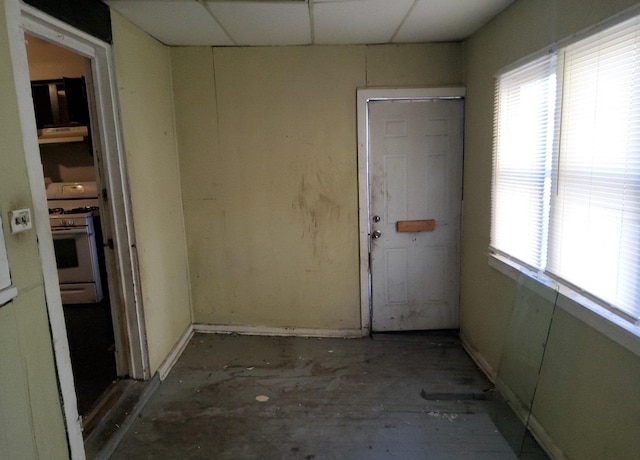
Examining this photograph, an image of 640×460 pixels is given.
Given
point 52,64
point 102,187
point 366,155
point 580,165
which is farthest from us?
point 52,64

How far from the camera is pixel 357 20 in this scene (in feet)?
8.70

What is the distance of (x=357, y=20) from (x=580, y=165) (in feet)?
5.55

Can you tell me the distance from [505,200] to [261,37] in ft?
7.10

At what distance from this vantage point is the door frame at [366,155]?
10.6 feet

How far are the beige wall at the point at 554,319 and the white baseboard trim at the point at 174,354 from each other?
2440 mm

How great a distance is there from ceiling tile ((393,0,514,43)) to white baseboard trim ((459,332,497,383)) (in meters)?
2.45

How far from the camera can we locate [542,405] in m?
2.17

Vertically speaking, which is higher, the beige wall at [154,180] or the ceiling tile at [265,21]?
the ceiling tile at [265,21]

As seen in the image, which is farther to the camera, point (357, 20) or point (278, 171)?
point (278, 171)

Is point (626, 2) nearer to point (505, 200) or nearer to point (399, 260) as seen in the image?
point (505, 200)

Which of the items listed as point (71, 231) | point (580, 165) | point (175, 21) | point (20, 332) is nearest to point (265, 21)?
point (175, 21)

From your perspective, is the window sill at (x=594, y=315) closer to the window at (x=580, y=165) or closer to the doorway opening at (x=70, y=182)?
the window at (x=580, y=165)

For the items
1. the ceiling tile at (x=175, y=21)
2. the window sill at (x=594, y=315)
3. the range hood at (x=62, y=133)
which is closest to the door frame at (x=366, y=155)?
the ceiling tile at (x=175, y=21)

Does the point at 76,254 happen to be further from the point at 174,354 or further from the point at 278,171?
the point at 278,171
